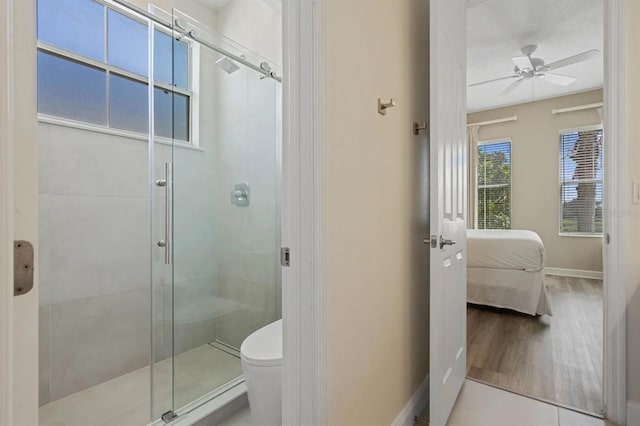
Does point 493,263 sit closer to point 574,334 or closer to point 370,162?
point 574,334

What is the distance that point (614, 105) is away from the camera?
163 centimetres

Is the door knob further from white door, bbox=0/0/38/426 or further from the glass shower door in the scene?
white door, bbox=0/0/38/426

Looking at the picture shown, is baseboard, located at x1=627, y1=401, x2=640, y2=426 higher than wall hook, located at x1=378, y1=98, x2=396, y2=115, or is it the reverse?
wall hook, located at x1=378, y1=98, x2=396, y2=115

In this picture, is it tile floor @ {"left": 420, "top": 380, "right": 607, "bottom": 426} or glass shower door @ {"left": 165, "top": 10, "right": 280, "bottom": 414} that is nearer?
tile floor @ {"left": 420, "top": 380, "right": 607, "bottom": 426}

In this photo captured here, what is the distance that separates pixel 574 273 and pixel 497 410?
14.0 ft

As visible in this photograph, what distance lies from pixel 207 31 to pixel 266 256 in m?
1.57

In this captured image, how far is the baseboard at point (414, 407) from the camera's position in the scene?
60.6 inches

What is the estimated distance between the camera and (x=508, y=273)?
3209 mm

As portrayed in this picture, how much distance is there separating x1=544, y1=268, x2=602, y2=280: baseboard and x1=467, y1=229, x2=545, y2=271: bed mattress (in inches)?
89.3

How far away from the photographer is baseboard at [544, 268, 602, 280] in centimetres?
472

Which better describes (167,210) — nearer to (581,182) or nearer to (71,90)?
(71,90)

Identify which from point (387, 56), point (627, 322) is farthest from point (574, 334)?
point (387, 56)

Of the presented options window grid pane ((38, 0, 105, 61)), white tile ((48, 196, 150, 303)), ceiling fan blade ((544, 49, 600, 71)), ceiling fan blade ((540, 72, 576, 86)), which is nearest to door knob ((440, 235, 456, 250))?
white tile ((48, 196, 150, 303))

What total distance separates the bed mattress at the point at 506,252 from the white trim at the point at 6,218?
357 cm
